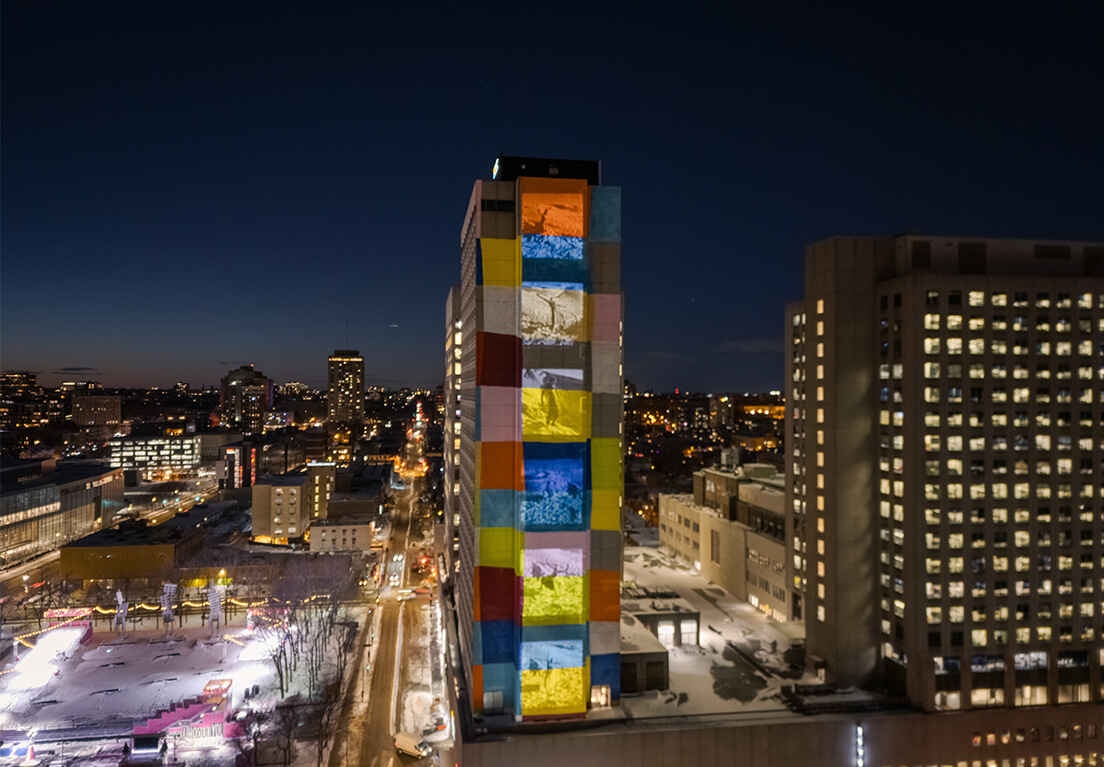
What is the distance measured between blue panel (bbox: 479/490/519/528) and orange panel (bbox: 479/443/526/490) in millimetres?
386

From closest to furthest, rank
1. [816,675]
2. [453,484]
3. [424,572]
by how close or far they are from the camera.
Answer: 1. [816,675]
2. [453,484]
3. [424,572]

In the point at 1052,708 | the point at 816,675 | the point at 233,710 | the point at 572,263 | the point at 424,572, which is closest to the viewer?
the point at 572,263

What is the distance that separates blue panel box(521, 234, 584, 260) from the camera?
3884cm

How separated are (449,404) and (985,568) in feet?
180

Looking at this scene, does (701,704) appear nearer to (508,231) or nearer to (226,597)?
(508,231)

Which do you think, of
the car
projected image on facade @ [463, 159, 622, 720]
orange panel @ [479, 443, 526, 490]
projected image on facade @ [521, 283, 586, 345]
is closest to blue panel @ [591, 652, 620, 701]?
projected image on facade @ [463, 159, 622, 720]

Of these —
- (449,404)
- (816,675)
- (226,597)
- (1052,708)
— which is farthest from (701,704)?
(226,597)

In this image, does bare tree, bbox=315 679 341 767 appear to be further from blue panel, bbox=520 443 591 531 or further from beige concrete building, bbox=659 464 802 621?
beige concrete building, bbox=659 464 802 621

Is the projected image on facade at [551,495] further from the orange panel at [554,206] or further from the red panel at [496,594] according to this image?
the orange panel at [554,206]

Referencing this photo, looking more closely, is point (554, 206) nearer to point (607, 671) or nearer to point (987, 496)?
point (607, 671)

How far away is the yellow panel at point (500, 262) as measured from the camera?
39.1 m

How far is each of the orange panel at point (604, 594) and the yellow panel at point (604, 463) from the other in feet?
17.9

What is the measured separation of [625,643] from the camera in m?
44.4

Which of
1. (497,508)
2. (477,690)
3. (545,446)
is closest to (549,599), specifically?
(497,508)
